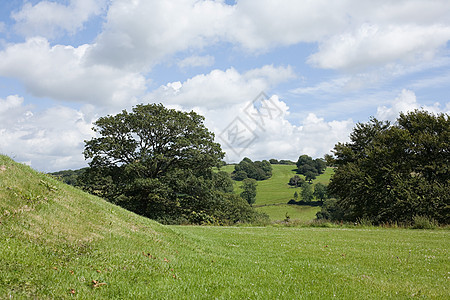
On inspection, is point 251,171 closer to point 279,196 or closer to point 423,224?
point 279,196

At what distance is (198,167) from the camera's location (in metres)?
39.4

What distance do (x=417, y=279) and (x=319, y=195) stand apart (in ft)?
341

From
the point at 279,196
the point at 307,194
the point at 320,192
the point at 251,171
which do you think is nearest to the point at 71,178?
the point at 279,196

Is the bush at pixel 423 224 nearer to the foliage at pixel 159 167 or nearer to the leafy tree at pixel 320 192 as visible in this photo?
the foliage at pixel 159 167

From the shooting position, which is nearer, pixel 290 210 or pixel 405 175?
pixel 405 175

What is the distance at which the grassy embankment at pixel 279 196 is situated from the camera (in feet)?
311

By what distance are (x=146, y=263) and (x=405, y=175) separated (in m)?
37.4

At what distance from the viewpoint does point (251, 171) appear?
435ft

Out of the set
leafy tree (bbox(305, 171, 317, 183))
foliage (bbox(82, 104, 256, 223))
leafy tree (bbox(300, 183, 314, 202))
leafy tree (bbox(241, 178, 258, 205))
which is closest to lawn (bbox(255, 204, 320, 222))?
leafy tree (bbox(300, 183, 314, 202))

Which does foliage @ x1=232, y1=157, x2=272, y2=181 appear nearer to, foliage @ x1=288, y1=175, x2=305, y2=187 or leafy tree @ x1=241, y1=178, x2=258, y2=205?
foliage @ x1=288, y1=175, x2=305, y2=187

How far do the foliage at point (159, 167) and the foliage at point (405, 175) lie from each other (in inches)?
692

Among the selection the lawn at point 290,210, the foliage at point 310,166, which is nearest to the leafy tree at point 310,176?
the foliage at point 310,166

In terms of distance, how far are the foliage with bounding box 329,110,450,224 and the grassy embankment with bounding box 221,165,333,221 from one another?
4091cm

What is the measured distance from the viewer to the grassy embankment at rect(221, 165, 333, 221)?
3738 inches
